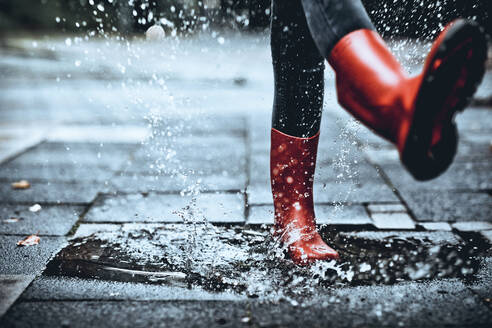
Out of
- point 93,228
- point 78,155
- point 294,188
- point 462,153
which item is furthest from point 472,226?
point 78,155

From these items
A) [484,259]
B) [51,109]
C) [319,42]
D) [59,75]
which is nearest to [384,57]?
[319,42]

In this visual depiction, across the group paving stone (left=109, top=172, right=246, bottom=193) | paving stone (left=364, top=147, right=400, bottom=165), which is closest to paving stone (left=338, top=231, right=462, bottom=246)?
paving stone (left=109, top=172, right=246, bottom=193)

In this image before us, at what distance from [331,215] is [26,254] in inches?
49.1

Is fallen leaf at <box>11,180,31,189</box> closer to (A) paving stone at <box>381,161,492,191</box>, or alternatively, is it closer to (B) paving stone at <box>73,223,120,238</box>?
(B) paving stone at <box>73,223,120,238</box>

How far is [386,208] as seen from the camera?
210cm

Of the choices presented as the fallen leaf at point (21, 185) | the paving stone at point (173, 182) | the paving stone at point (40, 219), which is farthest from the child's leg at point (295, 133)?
the fallen leaf at point (21, 185)

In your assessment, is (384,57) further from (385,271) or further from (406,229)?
(406,229)

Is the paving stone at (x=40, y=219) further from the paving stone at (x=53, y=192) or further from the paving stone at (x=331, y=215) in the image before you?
the paving stone at (x=331, y=215)

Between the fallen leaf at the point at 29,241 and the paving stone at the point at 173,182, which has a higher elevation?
the paving stone at the point at 173,182

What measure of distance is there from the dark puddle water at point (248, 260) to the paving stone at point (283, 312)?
87 millimetres

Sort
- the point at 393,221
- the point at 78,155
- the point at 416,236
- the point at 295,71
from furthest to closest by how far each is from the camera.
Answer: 1. the point at 78,155
2. the point at 393,221
3. the point at 416,236
4. the point at 295,71

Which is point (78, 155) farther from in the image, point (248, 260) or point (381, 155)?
point (381, 155)

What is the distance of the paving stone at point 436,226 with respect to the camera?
1858mm

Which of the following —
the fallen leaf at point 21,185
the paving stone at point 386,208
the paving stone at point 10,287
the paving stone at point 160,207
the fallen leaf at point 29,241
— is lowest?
the paving stone at point 10,287
